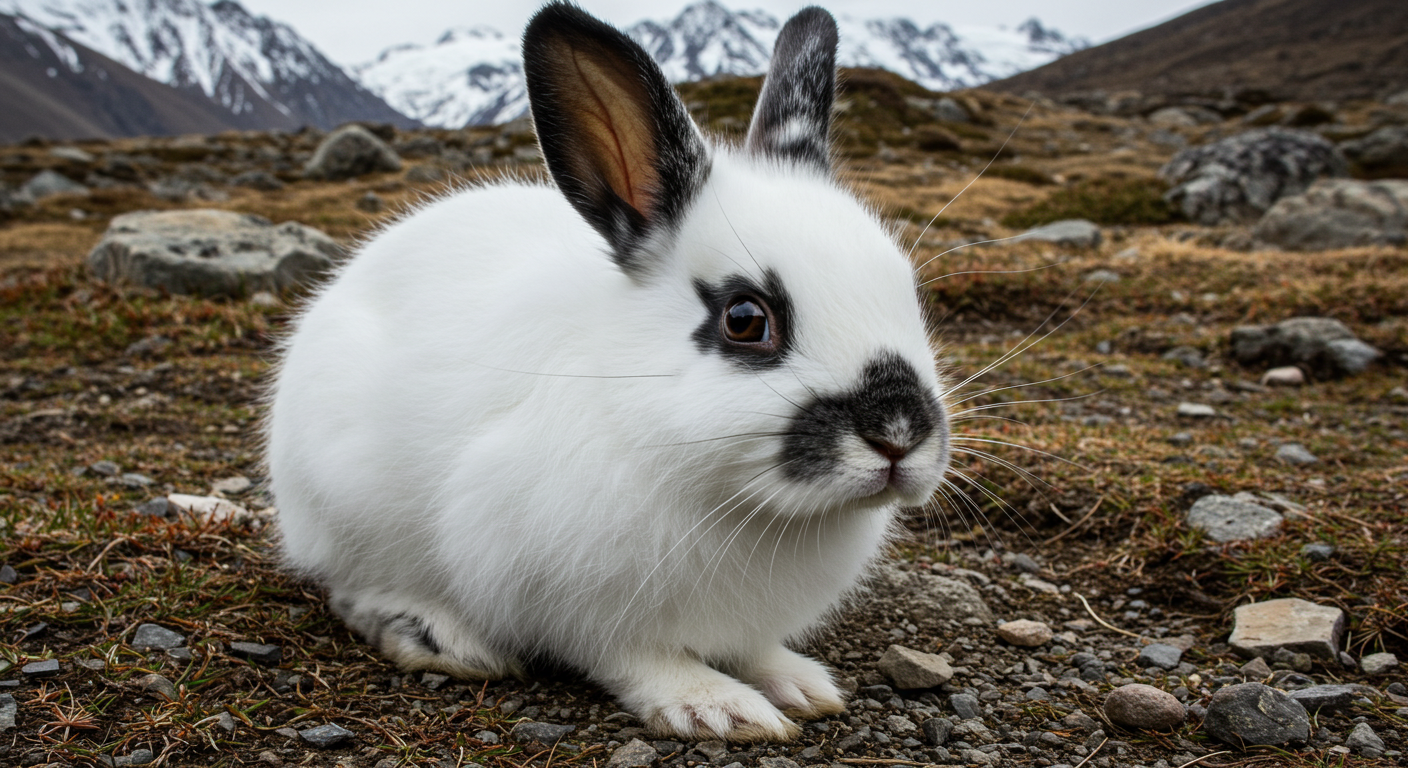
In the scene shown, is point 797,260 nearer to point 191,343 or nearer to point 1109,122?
point 191,343

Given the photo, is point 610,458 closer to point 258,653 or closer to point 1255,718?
→ point 258,653

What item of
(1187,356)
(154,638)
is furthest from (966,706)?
(1187,356)

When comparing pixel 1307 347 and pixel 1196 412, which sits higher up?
pixel 1307 347

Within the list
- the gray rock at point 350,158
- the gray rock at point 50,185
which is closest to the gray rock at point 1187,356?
the gray rock at point 350,158

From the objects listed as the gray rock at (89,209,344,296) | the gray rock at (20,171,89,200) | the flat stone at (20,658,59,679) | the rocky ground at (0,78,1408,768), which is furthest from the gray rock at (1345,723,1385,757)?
the gray rock at (20,171,89,200)

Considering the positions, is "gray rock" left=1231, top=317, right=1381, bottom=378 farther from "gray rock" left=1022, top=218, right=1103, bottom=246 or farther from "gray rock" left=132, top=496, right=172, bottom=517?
"gray rock" left=132, top=496, right=172, bottom=517

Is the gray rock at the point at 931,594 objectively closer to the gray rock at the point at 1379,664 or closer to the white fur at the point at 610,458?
the white fur at the point at 610,458

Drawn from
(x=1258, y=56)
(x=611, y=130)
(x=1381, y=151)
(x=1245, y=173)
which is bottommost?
(x=1245, y=173)
